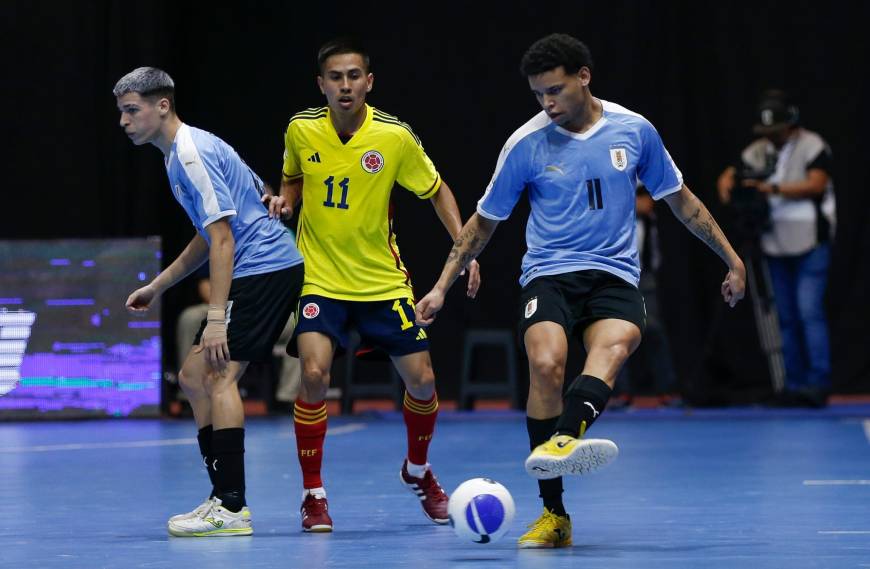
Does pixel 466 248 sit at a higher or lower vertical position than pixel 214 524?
higher

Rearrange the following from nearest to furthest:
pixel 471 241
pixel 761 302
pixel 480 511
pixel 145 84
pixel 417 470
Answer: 1. pixel 480 511
2. pixel 471 241
3. pixel 145 84
4. pixel 417 470
5. pixel 761 302

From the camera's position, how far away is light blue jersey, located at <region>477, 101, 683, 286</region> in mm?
5621

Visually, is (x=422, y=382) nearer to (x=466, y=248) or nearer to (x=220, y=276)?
(x=466, y=248)

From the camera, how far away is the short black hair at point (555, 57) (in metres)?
5.50

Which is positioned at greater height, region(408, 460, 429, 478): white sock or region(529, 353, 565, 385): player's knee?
region(529, 353, 565, 385): player's knee

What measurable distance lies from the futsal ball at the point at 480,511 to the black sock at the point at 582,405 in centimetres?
32

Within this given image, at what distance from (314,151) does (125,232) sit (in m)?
7.23

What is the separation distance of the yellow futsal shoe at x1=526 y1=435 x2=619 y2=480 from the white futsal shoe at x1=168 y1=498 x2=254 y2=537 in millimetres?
1377

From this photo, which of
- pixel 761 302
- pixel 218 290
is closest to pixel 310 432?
pixel 218 290

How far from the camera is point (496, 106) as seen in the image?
44.2 feet

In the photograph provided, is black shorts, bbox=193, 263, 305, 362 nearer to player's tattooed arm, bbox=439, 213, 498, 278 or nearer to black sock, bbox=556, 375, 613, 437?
player's tattooed arm, bbox=439, 213, 498, 278

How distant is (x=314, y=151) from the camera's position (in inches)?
249

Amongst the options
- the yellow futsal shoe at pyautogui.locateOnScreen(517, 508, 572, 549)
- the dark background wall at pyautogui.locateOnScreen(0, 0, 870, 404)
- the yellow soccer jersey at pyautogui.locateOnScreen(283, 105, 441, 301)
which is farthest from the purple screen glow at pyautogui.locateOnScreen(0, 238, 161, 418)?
the yellow futsal shoe at pyautogui.locateOnScreen(517, 508, 572, 549)

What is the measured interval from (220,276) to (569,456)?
1.65 metres
